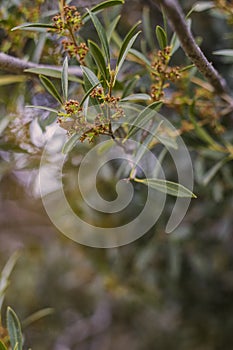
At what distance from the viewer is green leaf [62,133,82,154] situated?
1.56 ft

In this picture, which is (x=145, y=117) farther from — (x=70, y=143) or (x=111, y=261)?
(x=111, y=261)

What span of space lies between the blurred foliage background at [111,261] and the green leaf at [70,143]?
244 millimetres

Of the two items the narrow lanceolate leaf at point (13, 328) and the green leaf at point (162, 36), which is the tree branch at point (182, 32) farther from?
the narrow lanceolate leaf at point (13, 328)

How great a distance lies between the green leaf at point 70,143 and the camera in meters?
0.48

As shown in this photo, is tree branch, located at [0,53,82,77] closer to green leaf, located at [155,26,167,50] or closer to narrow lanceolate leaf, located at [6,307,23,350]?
green leaf, located at [155,26,167,50]

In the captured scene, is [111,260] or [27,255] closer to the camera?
[111,260]

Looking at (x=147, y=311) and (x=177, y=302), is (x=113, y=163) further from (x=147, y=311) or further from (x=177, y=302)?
(x=147, y=311)

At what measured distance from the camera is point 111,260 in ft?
4.21

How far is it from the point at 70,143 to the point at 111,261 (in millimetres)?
847

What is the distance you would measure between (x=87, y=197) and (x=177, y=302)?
0.45 m

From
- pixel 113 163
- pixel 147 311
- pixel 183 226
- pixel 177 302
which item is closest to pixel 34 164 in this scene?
pixel 113 163

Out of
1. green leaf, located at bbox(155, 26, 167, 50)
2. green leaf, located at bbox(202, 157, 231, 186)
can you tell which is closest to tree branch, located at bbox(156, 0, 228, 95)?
green leaf, located at bbox(155, 26, 167, 50)

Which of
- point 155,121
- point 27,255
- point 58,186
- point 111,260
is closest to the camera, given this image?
point 155,121

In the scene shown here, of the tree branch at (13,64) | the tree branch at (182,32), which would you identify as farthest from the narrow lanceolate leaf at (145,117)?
the tree branch at (13,64)
